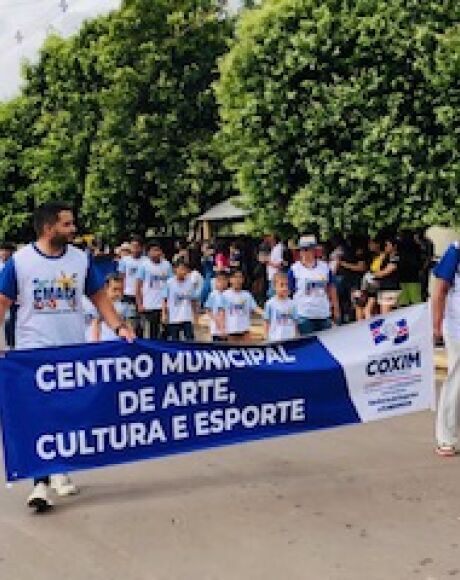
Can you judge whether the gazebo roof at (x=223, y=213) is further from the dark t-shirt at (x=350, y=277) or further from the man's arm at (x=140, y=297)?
the man's arm at (x=140, y=297)

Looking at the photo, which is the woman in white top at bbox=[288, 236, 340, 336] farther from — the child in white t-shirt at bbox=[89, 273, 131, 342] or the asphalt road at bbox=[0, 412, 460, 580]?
the asphalt road at bbox=[0, 412, 460, 580]

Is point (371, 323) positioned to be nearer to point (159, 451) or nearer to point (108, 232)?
point (159, 451)

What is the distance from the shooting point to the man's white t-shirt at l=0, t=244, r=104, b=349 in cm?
623

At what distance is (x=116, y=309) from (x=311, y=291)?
1940mm

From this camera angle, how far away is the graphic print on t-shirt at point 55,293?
624 cm

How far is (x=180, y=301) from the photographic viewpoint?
1258 cm

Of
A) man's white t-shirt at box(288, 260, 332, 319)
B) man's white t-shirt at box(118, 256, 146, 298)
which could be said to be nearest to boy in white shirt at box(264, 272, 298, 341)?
man's white t-shirt at box(288, 260, 332, 319)

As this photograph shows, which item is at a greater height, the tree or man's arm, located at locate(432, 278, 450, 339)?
the tree

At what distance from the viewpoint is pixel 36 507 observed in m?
6.03

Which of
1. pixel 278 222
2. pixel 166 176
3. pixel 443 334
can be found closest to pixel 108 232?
pixel 166 176

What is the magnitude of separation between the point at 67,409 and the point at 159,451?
611mm

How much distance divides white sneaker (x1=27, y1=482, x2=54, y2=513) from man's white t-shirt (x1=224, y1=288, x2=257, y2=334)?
5076 mm

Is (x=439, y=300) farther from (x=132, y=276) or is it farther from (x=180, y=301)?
(x=132, y=276)

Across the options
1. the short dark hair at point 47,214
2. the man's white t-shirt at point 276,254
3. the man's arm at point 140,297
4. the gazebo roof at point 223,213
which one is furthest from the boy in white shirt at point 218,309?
the gazebo roof at point 223,213
